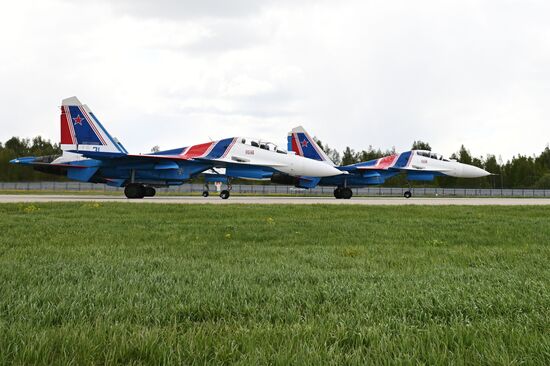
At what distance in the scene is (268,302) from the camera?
9.80ft

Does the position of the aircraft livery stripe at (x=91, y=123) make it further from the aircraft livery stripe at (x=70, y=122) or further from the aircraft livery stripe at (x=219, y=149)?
the aircraft livery stripe at (x=219, y=149)

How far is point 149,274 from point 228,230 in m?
3.59

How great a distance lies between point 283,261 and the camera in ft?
15.5

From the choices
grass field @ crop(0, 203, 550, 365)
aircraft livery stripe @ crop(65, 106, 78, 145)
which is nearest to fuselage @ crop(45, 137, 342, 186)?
aircraft livery stripe @ crop(65, 106, 78, 145)

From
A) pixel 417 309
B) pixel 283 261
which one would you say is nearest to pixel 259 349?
pixel 417 309

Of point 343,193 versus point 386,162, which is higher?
point 386,162

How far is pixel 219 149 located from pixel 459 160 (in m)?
65.5

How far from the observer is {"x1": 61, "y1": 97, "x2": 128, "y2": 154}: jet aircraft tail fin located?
72.4 feet

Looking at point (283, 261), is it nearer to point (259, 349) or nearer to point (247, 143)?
point (259, 349)

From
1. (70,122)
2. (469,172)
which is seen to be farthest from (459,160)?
(70,122)

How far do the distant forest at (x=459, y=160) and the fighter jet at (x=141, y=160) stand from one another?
4178 centimetres

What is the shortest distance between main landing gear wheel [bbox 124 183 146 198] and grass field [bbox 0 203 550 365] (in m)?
15.8

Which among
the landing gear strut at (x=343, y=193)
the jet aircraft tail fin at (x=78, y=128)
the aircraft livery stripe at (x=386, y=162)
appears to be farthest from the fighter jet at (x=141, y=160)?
the aircraft livery stripe at (x=386, y=162)

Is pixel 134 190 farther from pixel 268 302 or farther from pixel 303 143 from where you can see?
pixel 268 302
